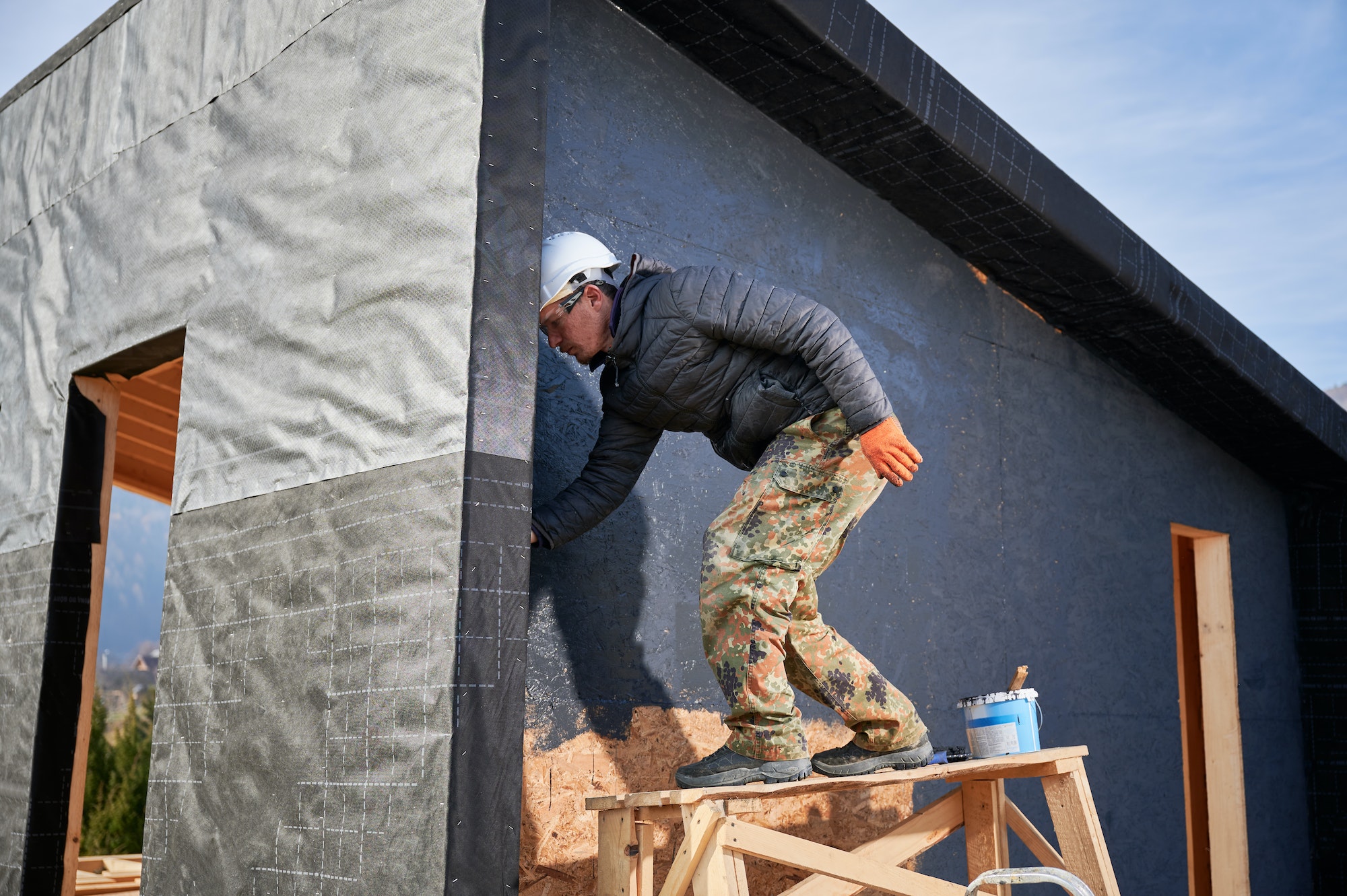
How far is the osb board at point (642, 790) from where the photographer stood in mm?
3133

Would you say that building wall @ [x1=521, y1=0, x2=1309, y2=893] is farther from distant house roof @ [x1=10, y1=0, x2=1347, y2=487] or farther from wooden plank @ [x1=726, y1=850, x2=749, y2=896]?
wooden plank @ [x1=726, y1=850, x2=749, y2=896]

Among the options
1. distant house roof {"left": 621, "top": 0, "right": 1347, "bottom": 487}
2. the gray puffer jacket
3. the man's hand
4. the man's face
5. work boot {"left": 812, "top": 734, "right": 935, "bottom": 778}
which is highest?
distant house roof {"left": 621, "top": 0, "right": 1347, "bottom": 487}

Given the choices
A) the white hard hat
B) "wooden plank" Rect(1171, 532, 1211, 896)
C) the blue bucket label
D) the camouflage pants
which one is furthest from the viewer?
"wooden plank" Rect(1171, 532, 1211, 896)

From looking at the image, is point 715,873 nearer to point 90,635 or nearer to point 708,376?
point 708,376

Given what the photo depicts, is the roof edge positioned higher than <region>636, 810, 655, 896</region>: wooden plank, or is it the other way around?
the roof edge

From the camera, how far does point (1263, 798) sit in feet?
18.7

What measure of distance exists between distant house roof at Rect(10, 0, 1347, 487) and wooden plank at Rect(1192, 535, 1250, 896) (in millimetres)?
667

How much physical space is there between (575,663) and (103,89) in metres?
2.69

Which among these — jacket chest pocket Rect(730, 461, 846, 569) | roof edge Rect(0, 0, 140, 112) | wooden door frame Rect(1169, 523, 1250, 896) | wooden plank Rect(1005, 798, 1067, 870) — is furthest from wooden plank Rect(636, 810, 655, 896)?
wooden door frame Rect(1169, 523, 1250, 896)

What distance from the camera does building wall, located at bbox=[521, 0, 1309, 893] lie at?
3.41 metres

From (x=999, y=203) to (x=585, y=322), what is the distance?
2.26m

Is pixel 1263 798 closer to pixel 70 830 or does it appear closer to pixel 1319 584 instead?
pixel 1319 584

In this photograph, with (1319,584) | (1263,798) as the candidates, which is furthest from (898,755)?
(1319,584)

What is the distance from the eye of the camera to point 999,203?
14.8ft
